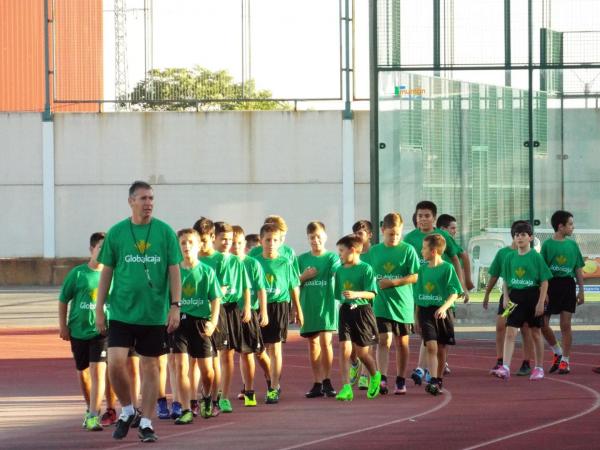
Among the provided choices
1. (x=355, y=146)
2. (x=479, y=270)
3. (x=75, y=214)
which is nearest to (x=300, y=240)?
(x=355, y=146)

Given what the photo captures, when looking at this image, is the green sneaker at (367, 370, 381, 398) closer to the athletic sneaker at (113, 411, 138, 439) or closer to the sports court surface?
the sports court surface

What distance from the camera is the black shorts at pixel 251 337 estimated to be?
40.1 feet

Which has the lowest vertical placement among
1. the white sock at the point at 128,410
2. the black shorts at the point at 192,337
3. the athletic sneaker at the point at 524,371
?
the athletic sneaker at the point at 524,371

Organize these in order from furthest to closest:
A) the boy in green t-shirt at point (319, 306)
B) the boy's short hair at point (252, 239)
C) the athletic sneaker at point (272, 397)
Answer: the boy's short hair at point (252, 239)
the boy in green t-shirt at point (319, 306)
the athletic sneaker at point (272, 397)

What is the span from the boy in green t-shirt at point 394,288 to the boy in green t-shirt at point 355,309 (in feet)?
1.32

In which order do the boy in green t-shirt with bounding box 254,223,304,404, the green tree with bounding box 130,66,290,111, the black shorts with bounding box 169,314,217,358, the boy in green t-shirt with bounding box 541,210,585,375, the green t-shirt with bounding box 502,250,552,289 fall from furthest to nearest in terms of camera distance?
the green tree with bounding box 130,66,290,111
the boy in green t-shirt with bounding box 541,210,585,375
the green t-shirt with bounding box 502,250,552,289
the boy in green t-shirt with bounding box 254,223,304,404
the black shorts with bounding box 169,314,217,358

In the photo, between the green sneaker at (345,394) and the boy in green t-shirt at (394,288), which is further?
the boy in green t-shirt at (394,288)

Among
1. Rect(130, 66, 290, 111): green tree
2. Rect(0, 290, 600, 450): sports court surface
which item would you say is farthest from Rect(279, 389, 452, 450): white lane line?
Rect(130, 66, 290, 111): green tree

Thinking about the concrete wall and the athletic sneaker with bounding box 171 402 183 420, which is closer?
the athletic sneaker with bounding box 171 402 183 420

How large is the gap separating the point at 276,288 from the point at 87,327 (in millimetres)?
2607

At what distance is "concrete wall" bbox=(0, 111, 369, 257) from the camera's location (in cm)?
3591

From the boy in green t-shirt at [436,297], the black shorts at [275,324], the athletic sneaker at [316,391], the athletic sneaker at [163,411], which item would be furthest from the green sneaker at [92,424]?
the boy in green t-shirt at [436,297]

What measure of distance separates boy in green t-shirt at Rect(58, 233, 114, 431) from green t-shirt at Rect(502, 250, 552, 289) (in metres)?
5.39

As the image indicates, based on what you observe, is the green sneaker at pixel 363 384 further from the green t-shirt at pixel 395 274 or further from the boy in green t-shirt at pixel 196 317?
the boy in green t-shirt at pixel 196 317
